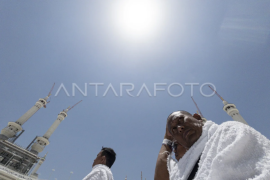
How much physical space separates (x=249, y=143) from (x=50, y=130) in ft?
147

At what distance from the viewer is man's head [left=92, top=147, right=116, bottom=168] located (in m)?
3.80

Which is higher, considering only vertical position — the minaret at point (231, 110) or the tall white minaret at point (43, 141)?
the minaret at point (231, 110)

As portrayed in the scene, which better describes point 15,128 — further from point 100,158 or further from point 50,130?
point 100,158

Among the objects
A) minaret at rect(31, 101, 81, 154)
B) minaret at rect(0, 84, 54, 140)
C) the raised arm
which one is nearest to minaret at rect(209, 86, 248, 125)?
the raised arm

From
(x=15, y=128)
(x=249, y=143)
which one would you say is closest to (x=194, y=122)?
(x=249, y=143)

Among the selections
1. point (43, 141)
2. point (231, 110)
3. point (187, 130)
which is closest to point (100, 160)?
point (187, 130)

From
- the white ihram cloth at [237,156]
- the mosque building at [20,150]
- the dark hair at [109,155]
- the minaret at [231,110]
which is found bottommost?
the white ihram cloth at [237,156]

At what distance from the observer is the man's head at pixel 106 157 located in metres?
3.80

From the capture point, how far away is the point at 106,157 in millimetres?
3896

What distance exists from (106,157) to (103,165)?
319mm

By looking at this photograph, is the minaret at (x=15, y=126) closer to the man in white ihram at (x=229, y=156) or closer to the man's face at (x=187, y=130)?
the man's face at (x=187, y=130)

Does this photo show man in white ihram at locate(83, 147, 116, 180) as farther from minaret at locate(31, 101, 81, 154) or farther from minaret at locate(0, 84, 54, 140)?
minaret at locate(31, 101, 81, 154)

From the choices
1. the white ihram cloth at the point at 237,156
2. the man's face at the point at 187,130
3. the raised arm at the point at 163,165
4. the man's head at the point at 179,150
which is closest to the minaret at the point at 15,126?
the raised arm at the point at 163,165

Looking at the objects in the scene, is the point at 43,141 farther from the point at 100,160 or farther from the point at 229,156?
the point at 229,156
